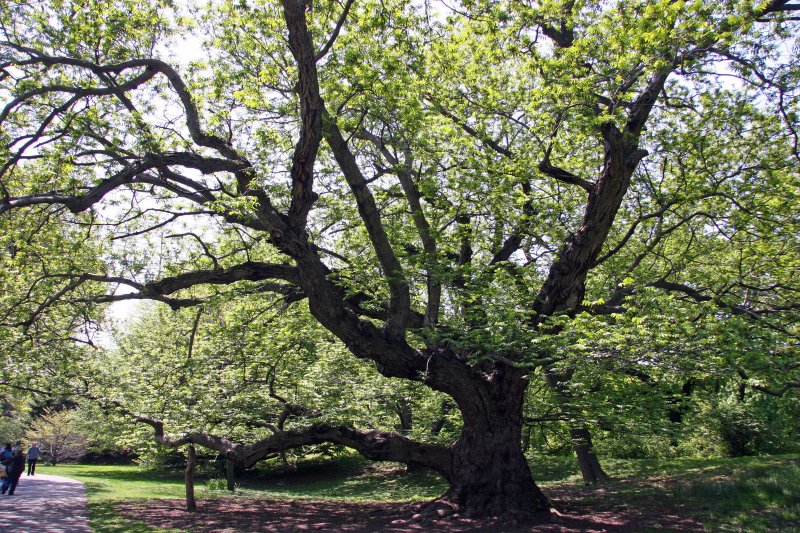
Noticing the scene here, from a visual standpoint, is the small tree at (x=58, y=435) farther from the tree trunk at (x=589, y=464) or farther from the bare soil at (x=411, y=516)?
the tree trunk at (x=589, y=464)

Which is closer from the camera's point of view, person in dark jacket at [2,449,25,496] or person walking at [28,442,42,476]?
person in dark jacket at [2,449,25,496]

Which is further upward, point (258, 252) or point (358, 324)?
point (258, 252)

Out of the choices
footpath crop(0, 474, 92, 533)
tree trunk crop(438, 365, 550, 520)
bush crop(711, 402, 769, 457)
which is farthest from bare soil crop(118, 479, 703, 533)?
bush crop(711, 402, 769, 457)

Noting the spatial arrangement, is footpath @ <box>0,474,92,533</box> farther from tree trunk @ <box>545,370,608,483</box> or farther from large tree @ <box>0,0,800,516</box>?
tree trunk @ <box>545,370,608,483</box>

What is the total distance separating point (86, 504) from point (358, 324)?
8.47 meters

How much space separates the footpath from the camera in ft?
30.1

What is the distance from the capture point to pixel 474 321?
1080 cm

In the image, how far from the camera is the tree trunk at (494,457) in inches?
367

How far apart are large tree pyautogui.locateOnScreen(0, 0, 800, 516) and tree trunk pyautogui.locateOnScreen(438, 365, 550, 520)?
4cm

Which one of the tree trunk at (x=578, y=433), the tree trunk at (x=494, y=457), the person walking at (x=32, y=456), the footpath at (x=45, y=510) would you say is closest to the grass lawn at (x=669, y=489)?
the footpath at (x=45, y=510)

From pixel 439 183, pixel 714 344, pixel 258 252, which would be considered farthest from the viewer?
pixel 258 252

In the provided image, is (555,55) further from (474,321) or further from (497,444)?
(497,444)

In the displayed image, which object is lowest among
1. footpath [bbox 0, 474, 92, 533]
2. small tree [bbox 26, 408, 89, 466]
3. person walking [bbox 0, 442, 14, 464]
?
footpath [bbox 0, 474, 92, 533]

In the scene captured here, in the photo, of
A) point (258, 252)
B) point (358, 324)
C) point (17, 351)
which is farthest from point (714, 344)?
point (17, 351)
